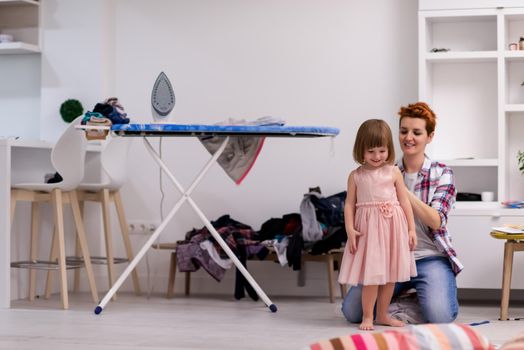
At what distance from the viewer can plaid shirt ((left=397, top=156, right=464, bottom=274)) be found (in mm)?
4082

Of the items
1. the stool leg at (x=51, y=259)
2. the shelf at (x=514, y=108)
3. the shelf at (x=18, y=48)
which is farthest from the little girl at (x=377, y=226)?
the shelf at (x=18, y=48)

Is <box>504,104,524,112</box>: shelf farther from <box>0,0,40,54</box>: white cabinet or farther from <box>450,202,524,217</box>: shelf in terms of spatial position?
<box>0,0,40,54</box>: white cabinet

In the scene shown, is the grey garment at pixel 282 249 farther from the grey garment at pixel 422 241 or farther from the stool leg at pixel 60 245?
the stool leg at pixel 60 245

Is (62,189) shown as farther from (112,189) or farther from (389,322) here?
(389,322)

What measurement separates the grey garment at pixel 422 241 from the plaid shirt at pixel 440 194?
0.02 m

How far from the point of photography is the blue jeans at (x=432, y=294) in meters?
4.05

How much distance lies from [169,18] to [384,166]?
2.26m

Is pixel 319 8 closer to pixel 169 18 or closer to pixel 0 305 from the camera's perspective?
pixel 169 18

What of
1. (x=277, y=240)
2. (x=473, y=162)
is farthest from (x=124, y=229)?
(x=473, y=162)

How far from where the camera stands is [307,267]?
17.9ft

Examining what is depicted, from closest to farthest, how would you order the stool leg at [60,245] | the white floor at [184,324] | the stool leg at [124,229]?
the white floor at [184,324], the stool leg at [60,245], the stool leg at [124,229]

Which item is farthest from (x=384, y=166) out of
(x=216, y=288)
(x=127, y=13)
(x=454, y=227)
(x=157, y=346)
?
(x=127, y=13)

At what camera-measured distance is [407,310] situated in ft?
13.9

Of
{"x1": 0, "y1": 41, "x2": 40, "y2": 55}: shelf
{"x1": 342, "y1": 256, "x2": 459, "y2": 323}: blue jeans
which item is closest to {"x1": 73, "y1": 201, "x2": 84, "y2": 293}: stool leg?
{"x1": 0, "y1": 41, "x2": 40, "y2": 55}: shelf
